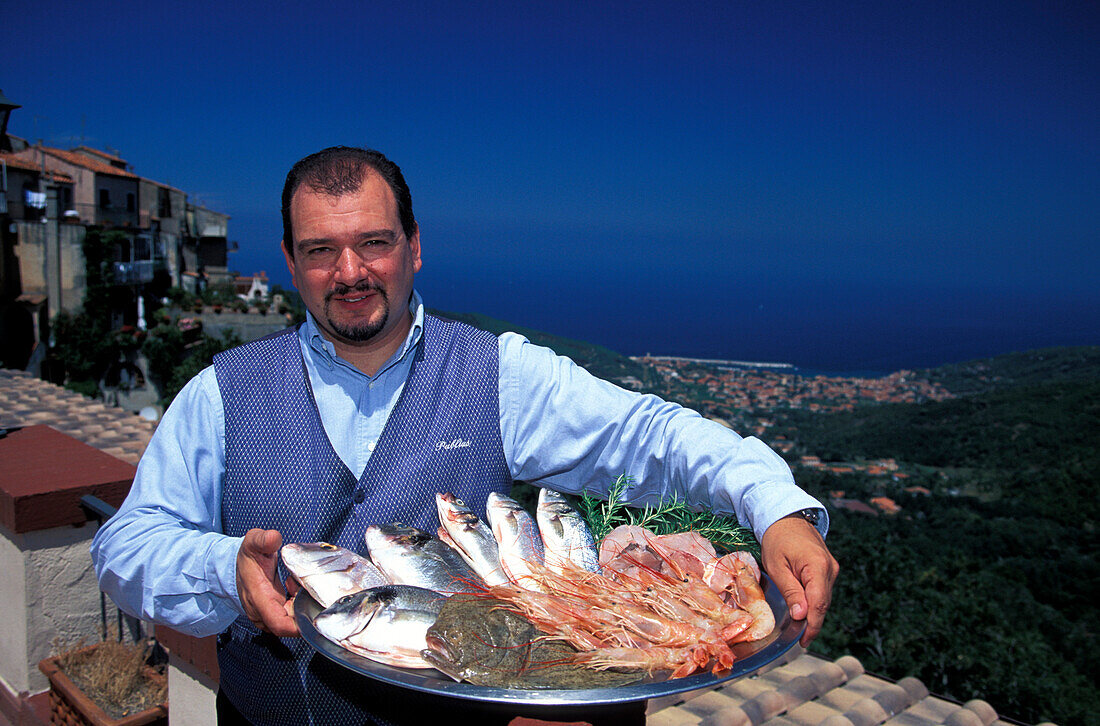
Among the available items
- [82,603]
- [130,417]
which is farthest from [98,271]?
[82,603]

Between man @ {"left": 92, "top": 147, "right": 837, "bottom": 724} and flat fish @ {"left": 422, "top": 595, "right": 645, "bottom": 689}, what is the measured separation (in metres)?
0.57

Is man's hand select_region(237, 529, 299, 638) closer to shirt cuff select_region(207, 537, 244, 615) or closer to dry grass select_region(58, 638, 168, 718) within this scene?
shirt cuff select_region(207, 537, 244, 615)

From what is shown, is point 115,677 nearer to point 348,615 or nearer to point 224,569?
point 224,569

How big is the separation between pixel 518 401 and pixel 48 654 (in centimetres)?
267

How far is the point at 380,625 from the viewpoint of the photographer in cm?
130

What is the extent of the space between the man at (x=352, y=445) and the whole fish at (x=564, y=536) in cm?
30

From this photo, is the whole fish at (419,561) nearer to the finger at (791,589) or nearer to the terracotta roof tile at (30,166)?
the finger at (791,589)

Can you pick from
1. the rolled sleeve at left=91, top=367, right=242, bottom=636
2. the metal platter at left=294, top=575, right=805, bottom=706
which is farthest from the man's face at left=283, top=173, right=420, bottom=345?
the metal platter at left=294, top=575, right=805, bottom=706

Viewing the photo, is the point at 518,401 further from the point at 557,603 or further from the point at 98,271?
the point at 98,271

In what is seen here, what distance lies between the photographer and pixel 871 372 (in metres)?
44.1

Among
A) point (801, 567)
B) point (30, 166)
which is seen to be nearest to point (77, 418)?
point (801, 567)

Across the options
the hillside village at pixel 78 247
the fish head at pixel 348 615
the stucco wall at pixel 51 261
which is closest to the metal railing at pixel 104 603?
the fish head at pixel 348 615

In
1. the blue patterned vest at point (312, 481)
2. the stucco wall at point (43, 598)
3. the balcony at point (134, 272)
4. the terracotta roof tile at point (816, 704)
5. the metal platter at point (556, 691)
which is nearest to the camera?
the metal platter at point (556, 691)

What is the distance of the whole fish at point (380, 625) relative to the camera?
4.18 feet
